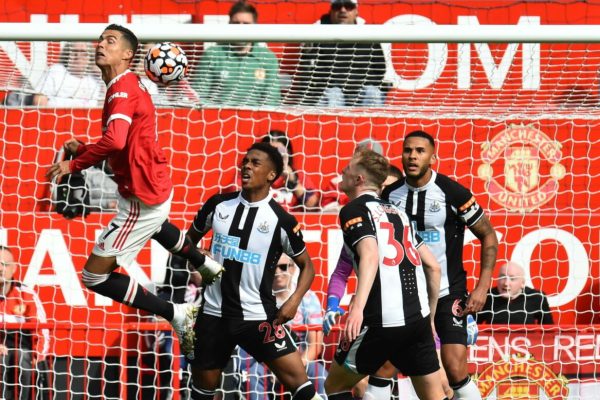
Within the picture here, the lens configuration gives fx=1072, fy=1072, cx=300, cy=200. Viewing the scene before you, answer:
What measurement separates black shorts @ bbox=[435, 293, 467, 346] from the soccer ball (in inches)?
91.1

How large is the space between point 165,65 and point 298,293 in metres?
1.70

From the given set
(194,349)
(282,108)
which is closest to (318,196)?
(282,108)

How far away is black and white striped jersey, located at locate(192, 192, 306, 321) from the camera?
22.9 ft

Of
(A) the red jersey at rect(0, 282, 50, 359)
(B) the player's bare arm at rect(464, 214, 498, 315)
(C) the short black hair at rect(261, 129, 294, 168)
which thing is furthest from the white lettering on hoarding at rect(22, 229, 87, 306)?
(B) the player's bare arm at rect(464, 214, 498, 315)

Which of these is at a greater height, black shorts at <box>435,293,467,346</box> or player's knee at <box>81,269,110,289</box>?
player's knee at <box>81,269,110,289</box>

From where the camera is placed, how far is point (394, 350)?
→ 20.3 feet

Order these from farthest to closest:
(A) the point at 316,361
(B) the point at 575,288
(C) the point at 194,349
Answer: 1. (B) the point at 575,288
2. (A) the point at 316,361
3. (C) the point at 194,349

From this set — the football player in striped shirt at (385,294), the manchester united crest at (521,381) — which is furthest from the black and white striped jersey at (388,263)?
the manchester united crest at (521,381)

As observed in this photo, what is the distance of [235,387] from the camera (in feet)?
27.3

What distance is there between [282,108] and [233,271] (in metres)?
2.60

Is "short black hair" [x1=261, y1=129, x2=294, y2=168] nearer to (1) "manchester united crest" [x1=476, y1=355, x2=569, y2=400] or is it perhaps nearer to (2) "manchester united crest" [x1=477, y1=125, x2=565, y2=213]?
(2) "manchester united crest" [x1=477, y1=125, x2=565, y2=213]

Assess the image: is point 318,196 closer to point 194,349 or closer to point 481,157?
point 481,157

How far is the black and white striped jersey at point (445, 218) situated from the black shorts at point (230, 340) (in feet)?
3.86

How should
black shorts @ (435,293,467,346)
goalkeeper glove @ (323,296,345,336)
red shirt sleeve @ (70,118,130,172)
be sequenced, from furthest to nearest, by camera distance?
→ black shorts @ (435,293,467,346) < goalkeeper glove @ (323,296,345,336) < red shirt sleeve @ (70,118,130,172)
